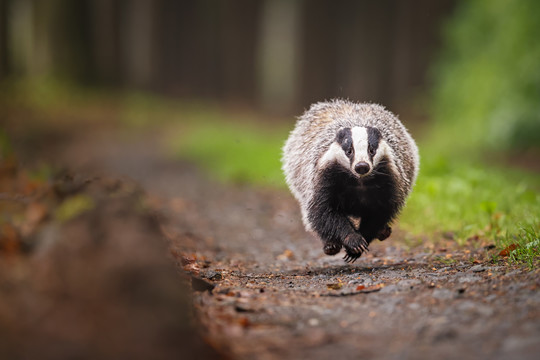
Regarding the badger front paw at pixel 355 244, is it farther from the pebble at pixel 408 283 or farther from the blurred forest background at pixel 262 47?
the blurred forest background at pixel 262 47

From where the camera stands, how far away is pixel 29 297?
269cm

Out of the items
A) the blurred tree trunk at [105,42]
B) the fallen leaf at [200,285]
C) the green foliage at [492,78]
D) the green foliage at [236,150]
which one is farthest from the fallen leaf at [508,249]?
the blurred tree trunk at [105,42]

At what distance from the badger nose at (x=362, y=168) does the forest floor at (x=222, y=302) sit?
0.67 metres

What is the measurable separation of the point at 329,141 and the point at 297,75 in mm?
16541

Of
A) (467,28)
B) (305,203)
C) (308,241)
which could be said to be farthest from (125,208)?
(467,28)

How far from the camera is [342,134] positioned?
4562mm

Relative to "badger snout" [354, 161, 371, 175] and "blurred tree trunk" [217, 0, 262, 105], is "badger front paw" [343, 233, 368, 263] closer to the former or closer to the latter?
"badger snout" [354, 161, 371, 175]

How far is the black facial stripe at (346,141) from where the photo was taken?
4.46 metres

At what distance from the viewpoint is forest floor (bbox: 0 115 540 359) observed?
2.62m

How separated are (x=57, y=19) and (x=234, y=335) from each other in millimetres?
16207

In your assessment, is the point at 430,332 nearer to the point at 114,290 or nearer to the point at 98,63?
the point at 114,290

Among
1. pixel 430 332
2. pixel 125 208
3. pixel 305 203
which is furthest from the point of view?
pixel 305 203

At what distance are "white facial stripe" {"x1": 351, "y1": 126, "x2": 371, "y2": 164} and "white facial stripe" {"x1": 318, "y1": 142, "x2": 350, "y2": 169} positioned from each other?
0.14 metres

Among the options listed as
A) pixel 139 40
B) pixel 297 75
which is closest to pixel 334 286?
pixel 297 75
